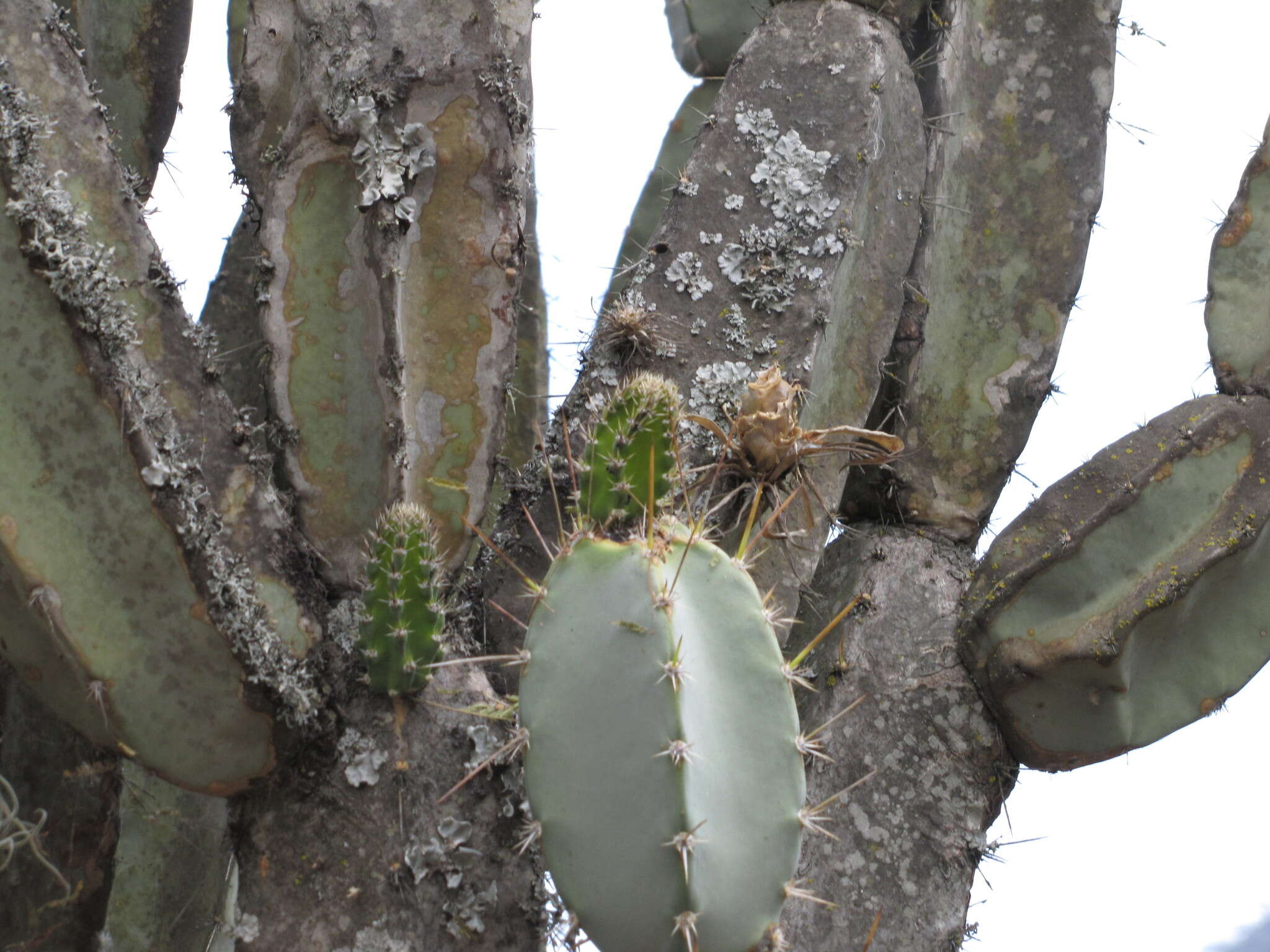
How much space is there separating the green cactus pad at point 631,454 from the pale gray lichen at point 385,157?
355 millimetres

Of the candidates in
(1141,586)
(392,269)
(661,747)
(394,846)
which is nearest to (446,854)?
(394,846)

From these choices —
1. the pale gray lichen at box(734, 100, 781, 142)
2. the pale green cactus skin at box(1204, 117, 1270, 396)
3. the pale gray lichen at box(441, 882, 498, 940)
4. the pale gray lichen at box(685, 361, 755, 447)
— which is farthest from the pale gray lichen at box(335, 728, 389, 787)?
the pale green cactus skin at box(1204, 117, 1270, 396)

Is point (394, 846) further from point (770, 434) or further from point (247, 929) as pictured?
point (770, 434)

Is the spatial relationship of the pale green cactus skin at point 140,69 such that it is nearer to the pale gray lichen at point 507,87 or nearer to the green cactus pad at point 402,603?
the pale gray lichen at point 507,87

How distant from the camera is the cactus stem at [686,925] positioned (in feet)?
2.85

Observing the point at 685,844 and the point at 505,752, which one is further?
the point at 505,752

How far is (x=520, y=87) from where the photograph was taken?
4.57 feet

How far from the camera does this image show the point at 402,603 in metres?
1.15

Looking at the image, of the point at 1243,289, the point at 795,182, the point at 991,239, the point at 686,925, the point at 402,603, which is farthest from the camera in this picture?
the point at 991,239

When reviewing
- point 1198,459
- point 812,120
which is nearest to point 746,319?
point 812,120

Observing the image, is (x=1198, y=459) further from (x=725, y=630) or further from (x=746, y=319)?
(x=725, y=630)

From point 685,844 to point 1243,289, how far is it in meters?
1.31

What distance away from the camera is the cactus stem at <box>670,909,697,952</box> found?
869 millimetres

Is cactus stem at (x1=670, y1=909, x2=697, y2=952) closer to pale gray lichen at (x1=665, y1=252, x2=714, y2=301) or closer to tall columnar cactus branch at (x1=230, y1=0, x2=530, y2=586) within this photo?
tall columnar cactus branch at (x1=230, y1=0, x2=530, y2=586)
